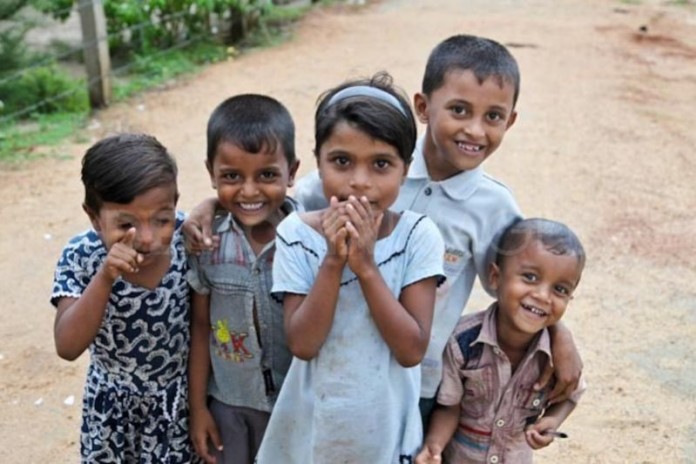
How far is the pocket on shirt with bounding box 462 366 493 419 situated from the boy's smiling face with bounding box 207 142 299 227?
0.67 meters

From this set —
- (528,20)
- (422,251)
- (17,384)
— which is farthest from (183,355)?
(528,20)

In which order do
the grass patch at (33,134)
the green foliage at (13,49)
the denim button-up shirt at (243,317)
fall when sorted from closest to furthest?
the denim button-up shirt at (243,317) → the grass patch at (33,134) → the green foliage at (13,49)

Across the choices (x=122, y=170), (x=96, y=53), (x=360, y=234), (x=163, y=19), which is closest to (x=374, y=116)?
(x=360, y=234)

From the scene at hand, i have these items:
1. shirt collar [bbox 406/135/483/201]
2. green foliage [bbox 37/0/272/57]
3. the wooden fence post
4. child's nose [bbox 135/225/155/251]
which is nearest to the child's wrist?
child's nose [bbox 135/225/155/251]

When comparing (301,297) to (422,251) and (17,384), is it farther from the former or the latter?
(17,384)

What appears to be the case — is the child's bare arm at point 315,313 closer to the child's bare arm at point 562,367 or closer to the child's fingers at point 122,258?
the child's fingers at point 122,258

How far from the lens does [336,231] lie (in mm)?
1674

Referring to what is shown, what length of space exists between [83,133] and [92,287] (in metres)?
5.00

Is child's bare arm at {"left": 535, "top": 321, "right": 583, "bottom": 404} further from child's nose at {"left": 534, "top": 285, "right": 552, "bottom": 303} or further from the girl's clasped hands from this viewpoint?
the girl's clasped hands

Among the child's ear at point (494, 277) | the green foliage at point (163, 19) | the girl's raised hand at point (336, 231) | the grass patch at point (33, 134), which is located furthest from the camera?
the green foliage at point (163, 19)

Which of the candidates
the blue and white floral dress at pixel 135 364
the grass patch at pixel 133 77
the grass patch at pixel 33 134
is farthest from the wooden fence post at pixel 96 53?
the blue and white floral dress at pixel 135 364

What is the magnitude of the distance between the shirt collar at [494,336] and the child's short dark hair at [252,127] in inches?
25.4

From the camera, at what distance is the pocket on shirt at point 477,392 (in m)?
2.12

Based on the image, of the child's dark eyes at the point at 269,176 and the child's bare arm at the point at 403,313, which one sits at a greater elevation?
the child's dark eyes at the point at 269,176
